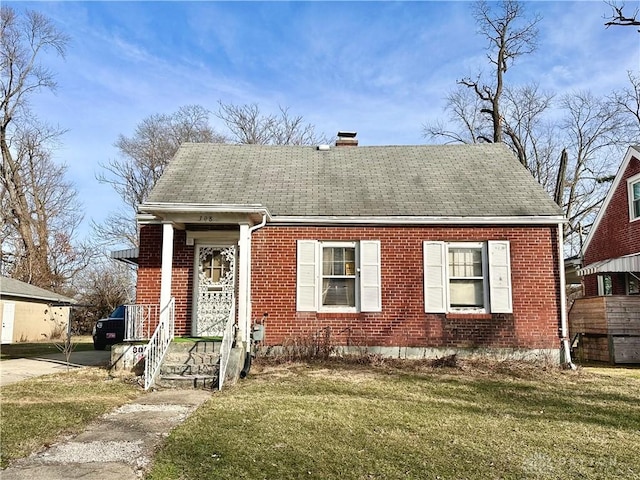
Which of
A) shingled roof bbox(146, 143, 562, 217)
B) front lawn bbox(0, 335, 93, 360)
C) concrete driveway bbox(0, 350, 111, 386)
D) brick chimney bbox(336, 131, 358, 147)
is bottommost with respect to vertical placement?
front lawn bbox(0, 335, 93, 360)

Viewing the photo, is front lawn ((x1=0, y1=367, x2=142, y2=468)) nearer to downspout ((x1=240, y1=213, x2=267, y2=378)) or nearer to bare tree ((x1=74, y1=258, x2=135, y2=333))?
downspout ((x1=240, y1=213, x2=267, y2=378))

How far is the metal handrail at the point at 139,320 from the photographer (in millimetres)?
10188

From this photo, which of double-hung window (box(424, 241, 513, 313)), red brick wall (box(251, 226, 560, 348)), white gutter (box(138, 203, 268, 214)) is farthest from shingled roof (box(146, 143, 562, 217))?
white gutter (box(138, 203, 268, 214))

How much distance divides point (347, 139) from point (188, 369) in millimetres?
9324

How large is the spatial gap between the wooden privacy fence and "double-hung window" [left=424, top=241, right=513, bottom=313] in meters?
3.74

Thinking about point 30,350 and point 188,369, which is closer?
point 188,369

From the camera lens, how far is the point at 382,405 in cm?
690

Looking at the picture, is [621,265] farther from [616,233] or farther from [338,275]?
[338,275]

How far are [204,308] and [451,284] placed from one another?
17.3ft

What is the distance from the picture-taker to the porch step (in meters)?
8.23

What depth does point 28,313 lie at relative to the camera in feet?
77.4

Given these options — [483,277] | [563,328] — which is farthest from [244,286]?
[563,328]

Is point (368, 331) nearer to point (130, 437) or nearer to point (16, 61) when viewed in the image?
point (130, 437)

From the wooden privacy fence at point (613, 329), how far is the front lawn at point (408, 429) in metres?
3.55
